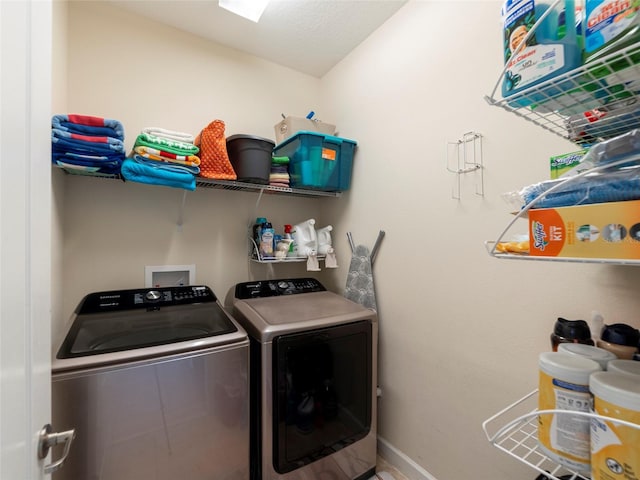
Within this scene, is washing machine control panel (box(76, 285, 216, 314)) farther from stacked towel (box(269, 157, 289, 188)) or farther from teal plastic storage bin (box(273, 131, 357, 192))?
teal plastic storage bin (box(273, 131, 357, 192))

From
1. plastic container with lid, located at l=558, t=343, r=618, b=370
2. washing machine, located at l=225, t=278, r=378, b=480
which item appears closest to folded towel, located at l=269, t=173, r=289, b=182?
washing machine, located at l=225, t=278, r=378, b=480

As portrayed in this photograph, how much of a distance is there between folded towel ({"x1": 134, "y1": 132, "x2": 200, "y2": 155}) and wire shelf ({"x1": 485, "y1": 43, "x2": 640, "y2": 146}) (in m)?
1.38

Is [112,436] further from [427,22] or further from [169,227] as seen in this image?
[427,22]

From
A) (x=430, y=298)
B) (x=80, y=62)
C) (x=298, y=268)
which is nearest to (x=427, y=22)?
(x=430, y=298)

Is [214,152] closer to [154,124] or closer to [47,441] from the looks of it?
[154,124]

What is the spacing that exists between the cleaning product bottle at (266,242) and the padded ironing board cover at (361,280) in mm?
548

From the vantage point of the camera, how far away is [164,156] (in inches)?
56.5

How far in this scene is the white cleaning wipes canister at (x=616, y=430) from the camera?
0.48 meters

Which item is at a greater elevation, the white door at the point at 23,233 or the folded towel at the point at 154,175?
the folded towel at the point at 154,175

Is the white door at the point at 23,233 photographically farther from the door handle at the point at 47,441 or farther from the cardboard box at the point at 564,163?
the cardboard box at the point at 564,163

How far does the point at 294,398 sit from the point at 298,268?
1.05m

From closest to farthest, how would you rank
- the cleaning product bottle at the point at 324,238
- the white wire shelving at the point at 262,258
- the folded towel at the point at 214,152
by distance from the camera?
the folded towel at the point at 214,152 → the white wire shelving at the point at 262,258 → the cleaning product bottle at the point at 324,238

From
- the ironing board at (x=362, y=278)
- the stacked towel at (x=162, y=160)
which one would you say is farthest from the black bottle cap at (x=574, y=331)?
the stacked towel at (x=162, y=160)

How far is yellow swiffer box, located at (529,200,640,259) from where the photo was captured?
509 millimetres
